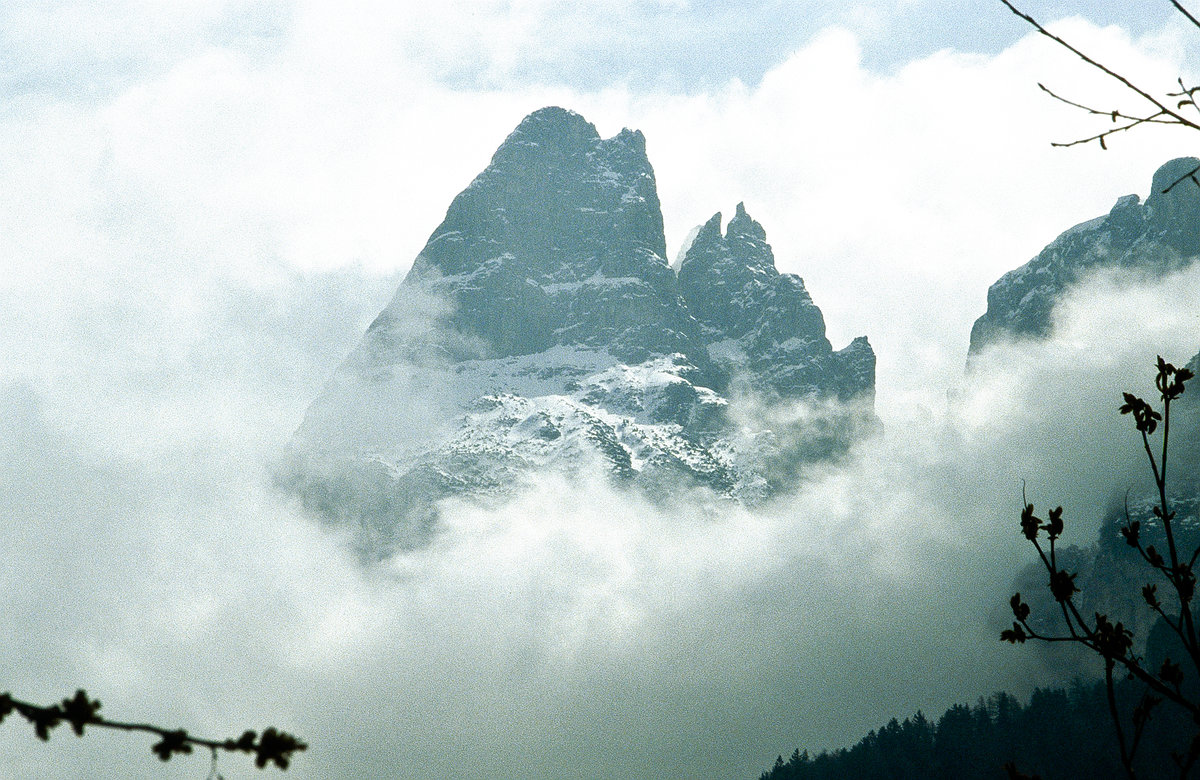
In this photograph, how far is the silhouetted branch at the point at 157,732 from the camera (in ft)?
12.6

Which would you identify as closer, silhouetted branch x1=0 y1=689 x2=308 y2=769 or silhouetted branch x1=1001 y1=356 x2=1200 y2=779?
silhouetted branch x1=0 y1=689 x2=308 y2=769

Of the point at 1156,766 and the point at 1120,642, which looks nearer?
the point at 1120,642

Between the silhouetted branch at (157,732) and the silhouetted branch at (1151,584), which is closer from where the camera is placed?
the silhouetted branch at (157,732)

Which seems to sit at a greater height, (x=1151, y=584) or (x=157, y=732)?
(x=1151, y=584)

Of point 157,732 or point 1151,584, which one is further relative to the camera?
point 1151,584

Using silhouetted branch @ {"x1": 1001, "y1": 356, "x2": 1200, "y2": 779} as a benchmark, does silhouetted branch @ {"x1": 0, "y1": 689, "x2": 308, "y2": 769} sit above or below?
below

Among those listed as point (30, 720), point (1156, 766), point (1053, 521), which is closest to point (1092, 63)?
point (1053, 521)

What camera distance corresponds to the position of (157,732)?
3.98m

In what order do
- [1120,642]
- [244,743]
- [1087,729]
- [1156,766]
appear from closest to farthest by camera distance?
[244,743] < [1120,642] < [1156,766] < [1087,729]

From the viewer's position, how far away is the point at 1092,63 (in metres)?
4.99

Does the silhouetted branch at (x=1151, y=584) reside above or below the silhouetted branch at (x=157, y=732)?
above

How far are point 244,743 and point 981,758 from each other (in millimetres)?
165225

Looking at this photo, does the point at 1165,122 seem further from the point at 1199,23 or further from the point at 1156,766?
the point at 1156,766

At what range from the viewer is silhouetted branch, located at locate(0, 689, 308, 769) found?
384cm
